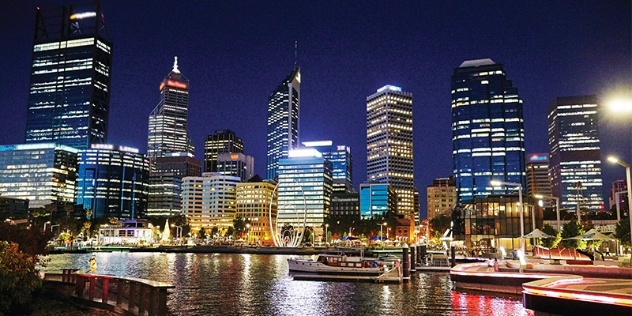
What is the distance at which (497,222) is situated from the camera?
404 feet

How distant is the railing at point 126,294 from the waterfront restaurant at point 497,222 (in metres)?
101

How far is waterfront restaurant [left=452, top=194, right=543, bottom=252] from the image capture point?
12188 cm

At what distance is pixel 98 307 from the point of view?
105 feet

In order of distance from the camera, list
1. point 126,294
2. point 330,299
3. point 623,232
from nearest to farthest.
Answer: point 126,294 < point 330,299 < point 623,232

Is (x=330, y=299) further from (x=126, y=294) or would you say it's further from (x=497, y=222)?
(x=497, y=222)

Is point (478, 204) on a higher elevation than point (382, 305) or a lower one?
higher

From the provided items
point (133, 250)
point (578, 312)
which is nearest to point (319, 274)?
point (578, 312)

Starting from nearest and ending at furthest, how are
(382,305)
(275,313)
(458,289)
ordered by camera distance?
(275,313), (382,305), (458,289)

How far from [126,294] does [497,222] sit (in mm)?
108190

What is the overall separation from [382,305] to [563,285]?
65.4ft

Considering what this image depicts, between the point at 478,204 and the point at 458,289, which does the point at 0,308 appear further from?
the point at 478,204

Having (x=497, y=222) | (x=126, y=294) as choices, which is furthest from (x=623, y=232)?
(x=497, y=222)

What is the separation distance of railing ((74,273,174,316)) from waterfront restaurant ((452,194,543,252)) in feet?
332

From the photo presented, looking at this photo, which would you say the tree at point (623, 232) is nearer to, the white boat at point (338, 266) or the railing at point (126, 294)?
the white boat at point (338, 266)
